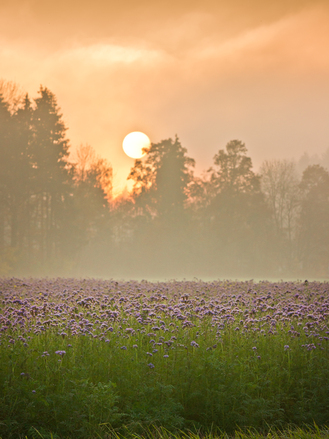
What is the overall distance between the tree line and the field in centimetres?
3796

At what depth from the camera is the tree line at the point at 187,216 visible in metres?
46.4

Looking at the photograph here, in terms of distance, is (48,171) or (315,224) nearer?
(48,171)

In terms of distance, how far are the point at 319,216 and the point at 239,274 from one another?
11888 mm

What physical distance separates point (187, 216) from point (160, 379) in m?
45.3

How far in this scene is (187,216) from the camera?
51188 millimetres

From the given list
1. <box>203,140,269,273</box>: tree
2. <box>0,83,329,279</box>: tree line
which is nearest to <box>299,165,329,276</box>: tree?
<box>0,83,329,279</box>: tree line

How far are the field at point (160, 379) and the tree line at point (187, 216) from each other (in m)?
38.0

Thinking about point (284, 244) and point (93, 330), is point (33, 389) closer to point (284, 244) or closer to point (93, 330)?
point (93, 330)

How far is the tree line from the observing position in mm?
46375

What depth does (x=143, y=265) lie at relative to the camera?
169 ft

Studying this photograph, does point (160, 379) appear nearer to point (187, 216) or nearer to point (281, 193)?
point (187, 216)

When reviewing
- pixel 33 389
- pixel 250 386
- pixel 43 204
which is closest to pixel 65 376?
pixel 33 389

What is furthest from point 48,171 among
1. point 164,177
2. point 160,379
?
point 160,379

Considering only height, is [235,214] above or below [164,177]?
below
